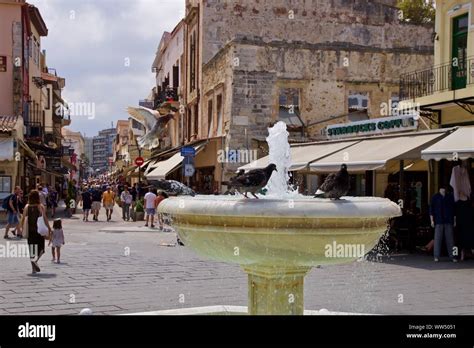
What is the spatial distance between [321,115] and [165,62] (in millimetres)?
24924

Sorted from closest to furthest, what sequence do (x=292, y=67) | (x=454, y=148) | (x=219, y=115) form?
(x=454, y=148)
(x=292, y=67)
(x=219, y=115)

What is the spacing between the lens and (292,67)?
25.8 metres

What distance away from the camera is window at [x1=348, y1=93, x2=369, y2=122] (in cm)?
2667

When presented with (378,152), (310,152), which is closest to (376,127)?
(310,152)

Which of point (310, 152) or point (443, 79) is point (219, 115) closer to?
point (310, 152)

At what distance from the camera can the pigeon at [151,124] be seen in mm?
40656

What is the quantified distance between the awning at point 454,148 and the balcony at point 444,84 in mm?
2650

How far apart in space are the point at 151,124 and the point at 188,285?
33.2 m

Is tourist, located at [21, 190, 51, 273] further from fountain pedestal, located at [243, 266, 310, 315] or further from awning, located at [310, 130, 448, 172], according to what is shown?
awning, located at [310, 130, 448, 172]

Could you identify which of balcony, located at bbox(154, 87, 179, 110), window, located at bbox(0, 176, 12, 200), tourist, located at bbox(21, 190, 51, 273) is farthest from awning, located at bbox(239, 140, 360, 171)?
balcony, located at bbox(154, 87, 179, 110)

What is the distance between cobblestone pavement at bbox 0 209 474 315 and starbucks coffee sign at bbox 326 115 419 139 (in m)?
5.26

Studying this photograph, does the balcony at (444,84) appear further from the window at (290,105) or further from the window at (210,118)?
the window at (210,118)
